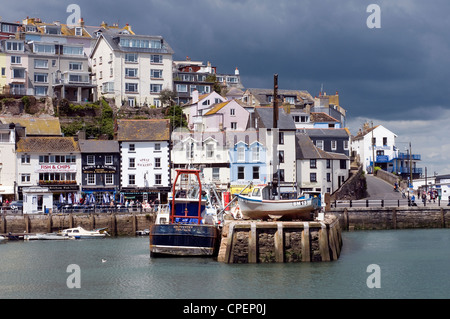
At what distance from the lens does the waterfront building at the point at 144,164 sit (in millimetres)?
77500

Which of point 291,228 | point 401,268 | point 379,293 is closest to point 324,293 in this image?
point 379,293

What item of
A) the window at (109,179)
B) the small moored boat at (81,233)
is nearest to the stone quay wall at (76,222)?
the small moored boat at (81,233)

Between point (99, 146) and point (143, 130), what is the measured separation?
485cm

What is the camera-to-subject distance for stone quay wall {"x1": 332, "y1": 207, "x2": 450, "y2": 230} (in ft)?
221

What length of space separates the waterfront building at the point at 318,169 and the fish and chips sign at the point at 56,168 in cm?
2386

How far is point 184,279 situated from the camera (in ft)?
124

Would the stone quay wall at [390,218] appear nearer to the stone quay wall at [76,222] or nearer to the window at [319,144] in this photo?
the stone quay wall at [76,222]

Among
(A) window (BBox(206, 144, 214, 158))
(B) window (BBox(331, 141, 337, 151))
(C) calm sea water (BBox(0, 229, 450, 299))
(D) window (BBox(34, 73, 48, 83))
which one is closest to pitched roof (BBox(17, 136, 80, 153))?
(A) window (BBox(206, 144, 214, 158))

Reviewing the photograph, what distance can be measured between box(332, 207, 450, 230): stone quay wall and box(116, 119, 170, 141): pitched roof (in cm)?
2126

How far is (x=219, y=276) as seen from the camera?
125 feet

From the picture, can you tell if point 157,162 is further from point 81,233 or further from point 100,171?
point 81,233

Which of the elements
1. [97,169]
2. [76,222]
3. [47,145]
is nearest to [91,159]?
[97,169]

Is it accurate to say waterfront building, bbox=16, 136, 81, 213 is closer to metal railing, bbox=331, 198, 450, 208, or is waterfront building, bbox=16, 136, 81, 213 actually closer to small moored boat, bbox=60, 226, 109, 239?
small moored boat, bbox=60, 226, 109, 239

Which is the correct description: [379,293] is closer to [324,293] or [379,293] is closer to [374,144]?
[324,293]
